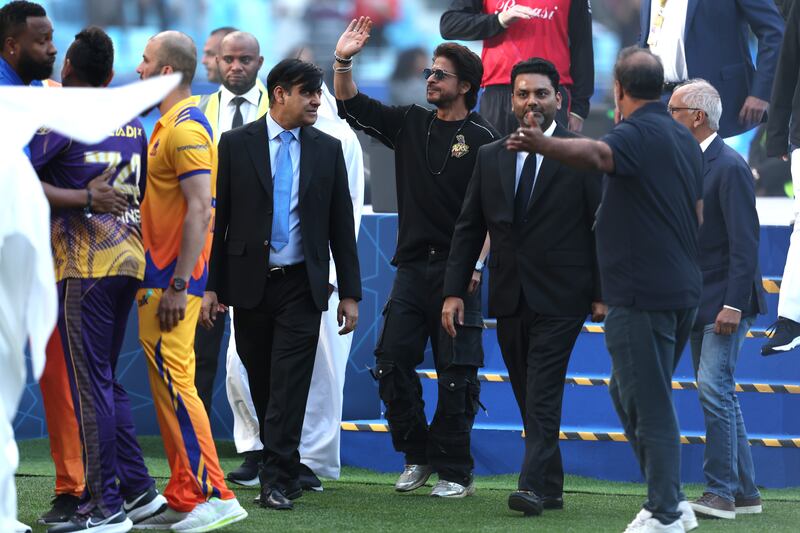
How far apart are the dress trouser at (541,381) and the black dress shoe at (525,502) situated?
0.09 feet

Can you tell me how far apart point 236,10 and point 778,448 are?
5.16m

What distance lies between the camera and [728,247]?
664cm

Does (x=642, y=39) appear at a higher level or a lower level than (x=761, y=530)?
higher

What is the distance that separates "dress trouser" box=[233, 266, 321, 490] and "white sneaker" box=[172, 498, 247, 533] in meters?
0.65

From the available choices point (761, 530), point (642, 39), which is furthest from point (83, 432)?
point (642, 39)

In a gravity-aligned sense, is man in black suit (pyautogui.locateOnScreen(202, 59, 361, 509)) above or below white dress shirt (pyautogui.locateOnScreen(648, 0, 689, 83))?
below

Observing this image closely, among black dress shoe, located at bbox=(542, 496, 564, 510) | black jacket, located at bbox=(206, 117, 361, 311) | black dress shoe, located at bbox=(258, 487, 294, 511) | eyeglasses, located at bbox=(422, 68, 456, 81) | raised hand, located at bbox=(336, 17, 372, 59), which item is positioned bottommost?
black dress shoe, located at bbox=(542, 496, 564, 510)

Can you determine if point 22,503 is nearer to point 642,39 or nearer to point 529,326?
point 529,326

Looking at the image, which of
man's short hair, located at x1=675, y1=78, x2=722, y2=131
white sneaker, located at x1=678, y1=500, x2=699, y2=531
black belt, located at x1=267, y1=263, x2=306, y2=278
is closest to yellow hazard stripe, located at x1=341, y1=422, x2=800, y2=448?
white sneaker, located at x1=678, y1=500, x2=699, y2=531

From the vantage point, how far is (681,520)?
5.70 meters

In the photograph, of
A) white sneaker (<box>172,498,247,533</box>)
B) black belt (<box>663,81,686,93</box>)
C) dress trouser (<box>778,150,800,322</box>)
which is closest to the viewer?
white sneaker (<box>172,498,247,533</box>)

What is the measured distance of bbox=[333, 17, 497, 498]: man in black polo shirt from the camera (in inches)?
277

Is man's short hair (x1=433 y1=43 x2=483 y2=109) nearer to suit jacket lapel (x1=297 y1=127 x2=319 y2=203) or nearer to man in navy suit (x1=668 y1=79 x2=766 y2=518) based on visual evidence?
suit jacket lapel (x1=297 y1=127 x2=319 y2=203)

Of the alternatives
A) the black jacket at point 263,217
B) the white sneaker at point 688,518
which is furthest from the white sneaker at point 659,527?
the black jacket at point 263,217
